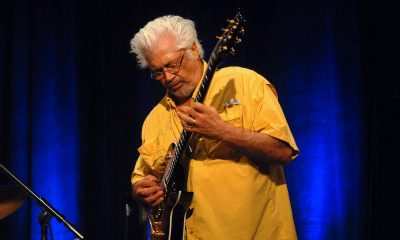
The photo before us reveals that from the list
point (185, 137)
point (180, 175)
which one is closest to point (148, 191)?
point (180, 175)

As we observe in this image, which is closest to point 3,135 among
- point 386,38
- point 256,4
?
point 256,4

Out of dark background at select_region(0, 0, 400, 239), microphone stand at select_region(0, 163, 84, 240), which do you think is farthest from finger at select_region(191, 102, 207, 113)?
dark background at select_region(0, 0, 400, 239)

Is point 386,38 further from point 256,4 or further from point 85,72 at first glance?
point 85,72

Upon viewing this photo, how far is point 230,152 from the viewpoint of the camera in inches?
81.8

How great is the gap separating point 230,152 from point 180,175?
22 centimetres

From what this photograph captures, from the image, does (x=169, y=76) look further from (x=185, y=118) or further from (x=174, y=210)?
(x=174, y=210)

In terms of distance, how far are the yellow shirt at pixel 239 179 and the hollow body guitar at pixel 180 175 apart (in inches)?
1.4

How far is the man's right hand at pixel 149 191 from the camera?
221 cm

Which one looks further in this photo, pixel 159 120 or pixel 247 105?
pixel 159 120

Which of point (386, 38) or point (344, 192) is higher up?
point (386, 38)

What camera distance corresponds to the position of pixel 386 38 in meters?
2.90

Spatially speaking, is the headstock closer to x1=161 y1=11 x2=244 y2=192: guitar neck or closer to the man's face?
x1=161 y1=11 x2=244 y2=192: guitar neck

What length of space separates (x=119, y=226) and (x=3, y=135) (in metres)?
0.93

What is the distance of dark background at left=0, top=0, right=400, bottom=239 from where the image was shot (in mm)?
3064
